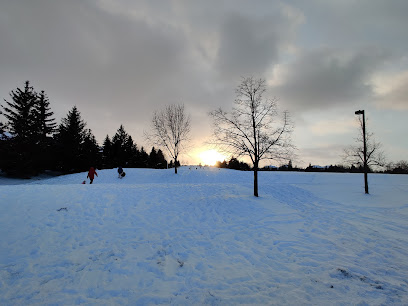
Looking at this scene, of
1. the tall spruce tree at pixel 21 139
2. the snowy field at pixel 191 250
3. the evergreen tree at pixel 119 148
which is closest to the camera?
the snowy field at pixel 191 250

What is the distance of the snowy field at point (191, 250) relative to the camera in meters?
4.66

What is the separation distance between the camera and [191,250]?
6922 millimetres

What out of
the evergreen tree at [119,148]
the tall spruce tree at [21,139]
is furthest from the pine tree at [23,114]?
the evergreen tree at [119,148]

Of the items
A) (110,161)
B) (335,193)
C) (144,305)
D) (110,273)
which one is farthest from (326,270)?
(110,161)

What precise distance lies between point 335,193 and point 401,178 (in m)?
15.4

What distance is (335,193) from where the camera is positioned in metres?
18.0

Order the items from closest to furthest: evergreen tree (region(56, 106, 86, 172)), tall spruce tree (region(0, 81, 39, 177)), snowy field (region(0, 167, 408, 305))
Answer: snowy field (region(0, 167, 408, 305)) → tall spruce tree (region(0, 81, 39, 177)) → evergreen tree (region(56, 106, 86, 172))

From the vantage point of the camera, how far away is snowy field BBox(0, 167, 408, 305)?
4.66m

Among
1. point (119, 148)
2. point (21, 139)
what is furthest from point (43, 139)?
point (119, 148)

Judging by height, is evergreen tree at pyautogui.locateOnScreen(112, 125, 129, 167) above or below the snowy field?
above

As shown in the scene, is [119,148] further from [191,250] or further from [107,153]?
[191,250]

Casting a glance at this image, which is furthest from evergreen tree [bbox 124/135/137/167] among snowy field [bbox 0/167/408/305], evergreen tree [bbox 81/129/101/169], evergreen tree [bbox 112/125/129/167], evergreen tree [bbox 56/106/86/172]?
snowy field [bbox 0/167/408/305]

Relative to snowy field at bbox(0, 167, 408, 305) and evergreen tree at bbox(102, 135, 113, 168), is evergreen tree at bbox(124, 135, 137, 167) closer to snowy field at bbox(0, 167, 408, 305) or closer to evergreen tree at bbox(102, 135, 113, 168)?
evergreen tree at bbox(102, 135, 113, 168)

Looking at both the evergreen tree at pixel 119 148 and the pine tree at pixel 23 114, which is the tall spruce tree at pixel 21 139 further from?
the evergreen tree at pixel 119 148
